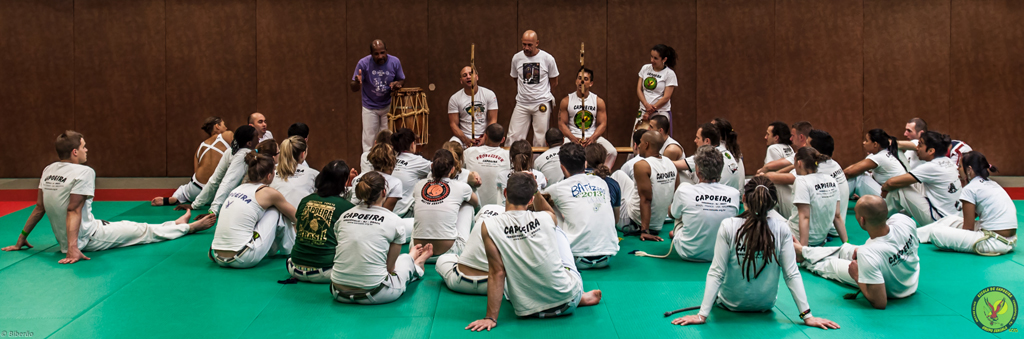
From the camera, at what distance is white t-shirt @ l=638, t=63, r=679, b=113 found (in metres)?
10.8

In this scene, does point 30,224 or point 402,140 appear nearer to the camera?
point 30,224

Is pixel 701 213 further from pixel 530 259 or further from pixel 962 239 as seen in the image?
pixel 962 239

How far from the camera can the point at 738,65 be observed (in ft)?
38.9

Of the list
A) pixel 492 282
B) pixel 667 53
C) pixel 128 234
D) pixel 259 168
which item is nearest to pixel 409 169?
pixel 259 168

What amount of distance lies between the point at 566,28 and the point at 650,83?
1678 millimetres

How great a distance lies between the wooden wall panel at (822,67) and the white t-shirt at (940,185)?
4545 millimetres

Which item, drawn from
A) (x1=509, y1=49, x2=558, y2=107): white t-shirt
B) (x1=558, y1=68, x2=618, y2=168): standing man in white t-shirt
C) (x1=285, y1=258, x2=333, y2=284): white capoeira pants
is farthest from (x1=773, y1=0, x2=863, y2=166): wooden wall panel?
(x1=285, y1=258, x2=333, y2=284): white capoeira pants

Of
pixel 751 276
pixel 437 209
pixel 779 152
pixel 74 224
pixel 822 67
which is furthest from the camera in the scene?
pixel 822 67

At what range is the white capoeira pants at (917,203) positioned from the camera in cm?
751

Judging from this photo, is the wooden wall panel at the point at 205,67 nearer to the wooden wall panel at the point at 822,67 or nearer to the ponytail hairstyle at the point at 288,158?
the ponytail hairstyle at the point at 288,158

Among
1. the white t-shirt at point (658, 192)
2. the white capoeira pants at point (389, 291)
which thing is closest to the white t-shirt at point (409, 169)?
the white capoeira pants at point (389, 291)

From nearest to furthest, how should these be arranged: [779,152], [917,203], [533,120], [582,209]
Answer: [582,209]
[917,203]
[779,152]
[533,120]

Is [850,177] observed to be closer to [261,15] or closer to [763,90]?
[763,90]

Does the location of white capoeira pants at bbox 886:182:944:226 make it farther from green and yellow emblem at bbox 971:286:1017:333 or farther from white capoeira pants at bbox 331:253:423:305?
white capoeira pants at bbox 331:253:423:305
